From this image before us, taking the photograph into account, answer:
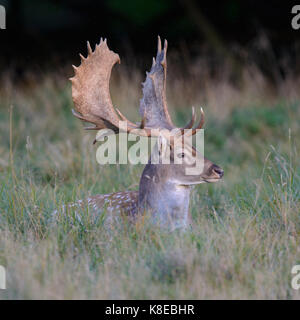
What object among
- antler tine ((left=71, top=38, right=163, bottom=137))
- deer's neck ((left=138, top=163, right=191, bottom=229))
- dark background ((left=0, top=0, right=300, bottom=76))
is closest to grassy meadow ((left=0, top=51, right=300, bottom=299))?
deer's neck ((left=138, top=163, right=191, bottom=229))

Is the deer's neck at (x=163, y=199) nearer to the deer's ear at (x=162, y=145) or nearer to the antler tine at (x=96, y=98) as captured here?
the deer's ear at (x=162, y=145)

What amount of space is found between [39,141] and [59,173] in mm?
1387

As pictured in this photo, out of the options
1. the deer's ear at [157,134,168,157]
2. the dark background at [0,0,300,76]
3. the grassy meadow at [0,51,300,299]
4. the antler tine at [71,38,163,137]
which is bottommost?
the grassy meadow at [0,51,300,299]

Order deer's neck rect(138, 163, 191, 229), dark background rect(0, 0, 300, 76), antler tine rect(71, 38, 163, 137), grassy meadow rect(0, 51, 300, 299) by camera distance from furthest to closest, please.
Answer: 1. dark background rect(0, 0, 300, 76)
2. antler tine rect(71, 38, 163, 137)
3. deer's neck rect(138, 163, 191, 229)
4. grassy meadow rect(0, 51, 300, 299)

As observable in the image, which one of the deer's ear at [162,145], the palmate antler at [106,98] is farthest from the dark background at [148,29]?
the deer's ear at [162,145]

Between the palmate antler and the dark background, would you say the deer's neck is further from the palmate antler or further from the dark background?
the dark background

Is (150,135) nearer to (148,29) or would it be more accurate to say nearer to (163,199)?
(163,199)

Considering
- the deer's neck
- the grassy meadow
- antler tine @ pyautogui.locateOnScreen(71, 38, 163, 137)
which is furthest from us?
antler tine @ pyautogui.locateOnScreen(71, 38, 163, 137)

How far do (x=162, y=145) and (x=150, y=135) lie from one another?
116 mm

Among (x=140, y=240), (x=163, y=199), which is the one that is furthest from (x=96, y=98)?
(x=140, y=240)

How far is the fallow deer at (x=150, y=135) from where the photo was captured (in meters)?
4.56

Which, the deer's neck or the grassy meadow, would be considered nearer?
the grassy meadow

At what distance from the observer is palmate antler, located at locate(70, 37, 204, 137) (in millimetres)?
4668
